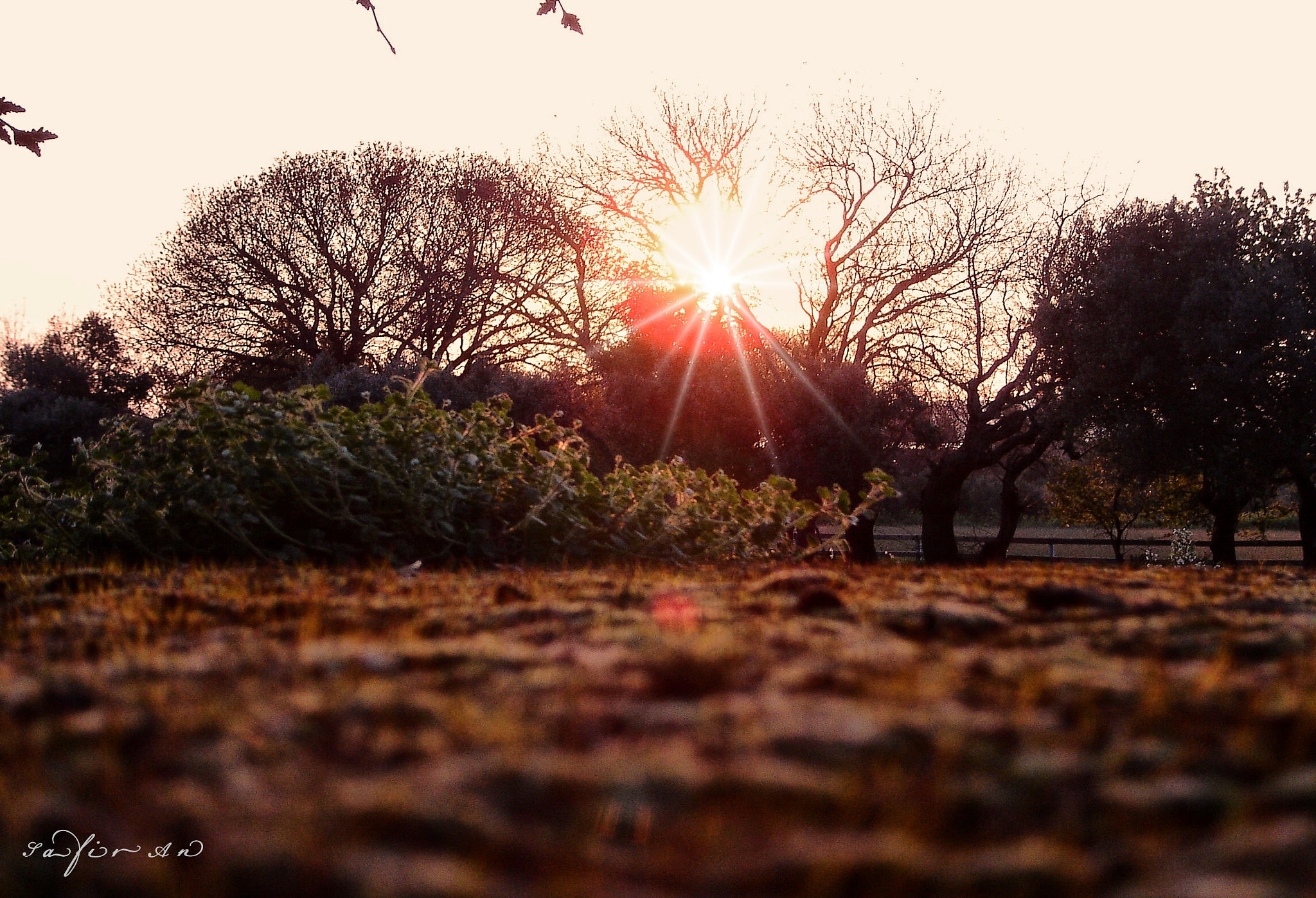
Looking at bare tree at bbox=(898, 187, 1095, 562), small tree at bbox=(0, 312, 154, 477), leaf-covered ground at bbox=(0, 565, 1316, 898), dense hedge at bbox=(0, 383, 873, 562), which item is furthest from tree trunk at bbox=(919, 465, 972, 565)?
leaf-covered ground at bbox=(0, 565, 1316, 898)

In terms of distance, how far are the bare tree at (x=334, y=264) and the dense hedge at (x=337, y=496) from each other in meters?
22.8

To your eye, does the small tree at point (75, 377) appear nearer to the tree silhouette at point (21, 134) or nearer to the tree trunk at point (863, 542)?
the tree trunk at point (863, 542)

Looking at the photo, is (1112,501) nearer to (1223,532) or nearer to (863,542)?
(1223,532)

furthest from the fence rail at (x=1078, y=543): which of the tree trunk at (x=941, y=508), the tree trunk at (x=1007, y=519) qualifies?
the tree trunk at (x=941, y=508)

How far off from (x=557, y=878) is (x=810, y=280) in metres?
29.8

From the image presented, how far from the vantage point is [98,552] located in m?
6.67

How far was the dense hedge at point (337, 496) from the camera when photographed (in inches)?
245

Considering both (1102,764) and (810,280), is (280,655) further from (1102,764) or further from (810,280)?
(810,280)

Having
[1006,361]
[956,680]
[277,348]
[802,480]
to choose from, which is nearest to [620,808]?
[956,680]

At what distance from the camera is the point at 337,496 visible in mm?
6277

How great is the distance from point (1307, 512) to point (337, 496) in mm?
20807

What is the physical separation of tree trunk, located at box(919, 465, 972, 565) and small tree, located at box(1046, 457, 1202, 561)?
3.31 meters

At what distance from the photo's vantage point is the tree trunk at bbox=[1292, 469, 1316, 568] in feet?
65.8

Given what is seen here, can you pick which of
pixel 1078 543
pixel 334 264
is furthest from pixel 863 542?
pixel 334 264
